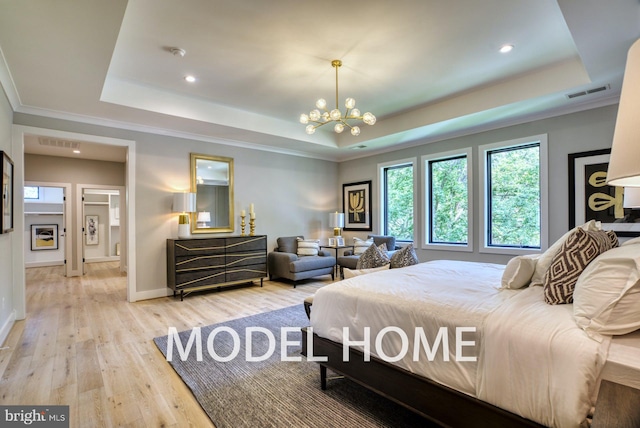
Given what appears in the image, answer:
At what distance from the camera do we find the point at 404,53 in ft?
10.4

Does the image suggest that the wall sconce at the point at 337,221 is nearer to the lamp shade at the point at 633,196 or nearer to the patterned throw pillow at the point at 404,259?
the patterned throw pillow at the point at 404,259

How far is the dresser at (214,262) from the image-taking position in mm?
4617

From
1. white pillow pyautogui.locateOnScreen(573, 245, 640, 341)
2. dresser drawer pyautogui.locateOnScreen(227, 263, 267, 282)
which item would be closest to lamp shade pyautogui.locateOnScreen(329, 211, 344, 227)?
dresser drawer pyautogui.locateOnScreen(227, 263, 267, 282)

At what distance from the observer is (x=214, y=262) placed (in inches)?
195

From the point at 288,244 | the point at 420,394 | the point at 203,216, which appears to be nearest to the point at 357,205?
the point at 288,244

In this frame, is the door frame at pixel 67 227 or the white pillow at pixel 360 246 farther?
the door frame at pixel 67 227

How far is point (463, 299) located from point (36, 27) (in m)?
3.49

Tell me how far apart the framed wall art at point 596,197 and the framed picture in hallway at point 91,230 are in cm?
1105

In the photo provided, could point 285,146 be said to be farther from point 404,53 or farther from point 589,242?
point 589,242

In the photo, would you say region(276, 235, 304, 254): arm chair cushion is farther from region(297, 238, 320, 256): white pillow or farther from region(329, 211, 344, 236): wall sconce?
region(329, 211, 344, 236): wall sconce

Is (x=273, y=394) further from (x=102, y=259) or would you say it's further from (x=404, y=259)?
(x=102, y=259)

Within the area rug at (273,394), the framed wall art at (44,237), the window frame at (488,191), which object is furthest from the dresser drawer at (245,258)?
the framed wall art at (44,237)

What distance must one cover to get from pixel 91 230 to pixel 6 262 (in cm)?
628

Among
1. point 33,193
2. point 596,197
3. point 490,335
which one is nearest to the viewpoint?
point 490,335
